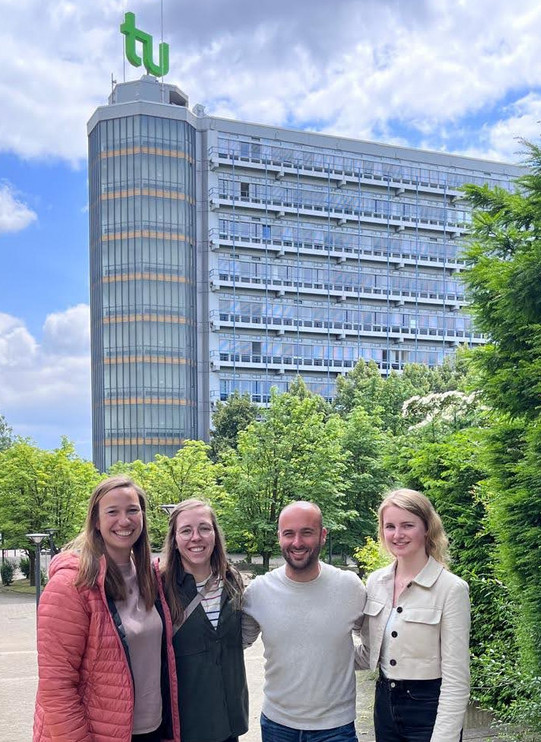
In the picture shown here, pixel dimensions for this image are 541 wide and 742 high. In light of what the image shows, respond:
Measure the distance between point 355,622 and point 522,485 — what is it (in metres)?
2.79

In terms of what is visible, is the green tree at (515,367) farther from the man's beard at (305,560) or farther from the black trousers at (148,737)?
the black trousers at (148,737)

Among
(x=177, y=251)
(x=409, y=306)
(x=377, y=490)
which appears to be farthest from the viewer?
(x=409, y=306)

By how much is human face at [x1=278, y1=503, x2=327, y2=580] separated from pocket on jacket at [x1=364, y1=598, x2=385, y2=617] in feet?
1.08

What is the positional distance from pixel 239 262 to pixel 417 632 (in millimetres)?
74760

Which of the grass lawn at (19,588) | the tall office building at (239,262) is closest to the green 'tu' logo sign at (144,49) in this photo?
the tall office building at (239,262)

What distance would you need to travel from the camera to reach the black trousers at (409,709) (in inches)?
148

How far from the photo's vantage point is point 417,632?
12.3 feet

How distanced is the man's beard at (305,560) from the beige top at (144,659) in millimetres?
664

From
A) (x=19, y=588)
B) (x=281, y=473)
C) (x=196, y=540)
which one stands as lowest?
(x=19, y=588)

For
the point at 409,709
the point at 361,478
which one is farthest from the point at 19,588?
the point at 409,709

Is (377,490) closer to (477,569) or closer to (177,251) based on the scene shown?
(477,569)

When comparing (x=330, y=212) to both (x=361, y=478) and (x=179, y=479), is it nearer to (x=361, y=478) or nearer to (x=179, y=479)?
(x=179, y=479)

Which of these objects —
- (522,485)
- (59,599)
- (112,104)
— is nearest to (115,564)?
(59,599)

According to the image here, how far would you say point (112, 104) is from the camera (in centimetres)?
7519
